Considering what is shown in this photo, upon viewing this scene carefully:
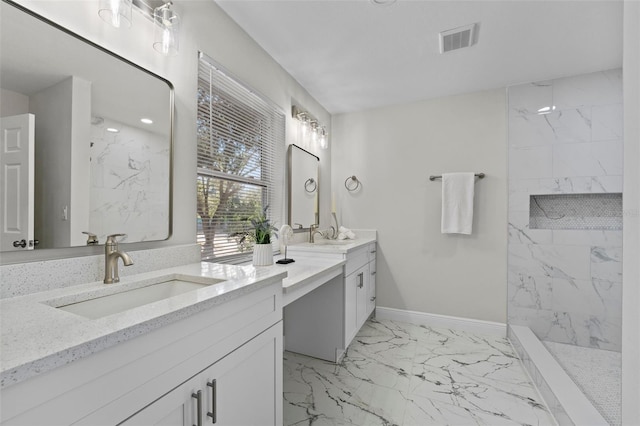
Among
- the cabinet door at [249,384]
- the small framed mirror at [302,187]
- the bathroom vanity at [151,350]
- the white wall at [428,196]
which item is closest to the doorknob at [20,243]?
the bathroom vanity at [151,350]

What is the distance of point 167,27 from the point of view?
4.22 ft

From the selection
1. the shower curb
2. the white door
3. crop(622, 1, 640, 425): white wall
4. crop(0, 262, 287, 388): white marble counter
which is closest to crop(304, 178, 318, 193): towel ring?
crop(0, 262, 287, 388): white marble counter

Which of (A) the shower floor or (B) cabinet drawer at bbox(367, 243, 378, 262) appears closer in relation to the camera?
(A) the shower floor

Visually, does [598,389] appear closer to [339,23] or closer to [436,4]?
[436,4]

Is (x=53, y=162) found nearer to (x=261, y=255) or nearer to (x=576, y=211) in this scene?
(x=261, y=255)

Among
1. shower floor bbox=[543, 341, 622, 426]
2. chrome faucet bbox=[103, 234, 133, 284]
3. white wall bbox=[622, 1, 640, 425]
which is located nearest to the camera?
white wall bbox=[622, 1, 640, 425]

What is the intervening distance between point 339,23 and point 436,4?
57cm

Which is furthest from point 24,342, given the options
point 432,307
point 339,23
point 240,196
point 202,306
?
point 432,307

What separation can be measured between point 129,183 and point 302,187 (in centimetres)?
158

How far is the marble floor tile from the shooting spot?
1.63m

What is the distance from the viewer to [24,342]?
0.57m

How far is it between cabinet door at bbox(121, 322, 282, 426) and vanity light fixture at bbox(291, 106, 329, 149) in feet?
6.13

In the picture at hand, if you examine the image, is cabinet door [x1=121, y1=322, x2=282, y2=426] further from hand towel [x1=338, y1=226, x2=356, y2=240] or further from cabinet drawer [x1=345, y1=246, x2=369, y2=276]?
hand towel [x1=338, y1=226, x2=356, y2=240]

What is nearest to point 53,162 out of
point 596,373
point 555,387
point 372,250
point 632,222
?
point 632,222
